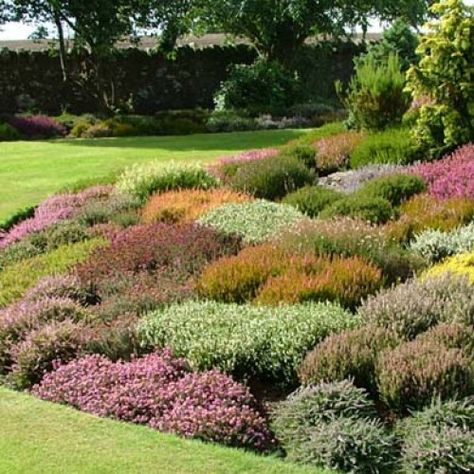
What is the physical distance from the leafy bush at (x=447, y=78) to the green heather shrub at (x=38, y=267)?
498 cm

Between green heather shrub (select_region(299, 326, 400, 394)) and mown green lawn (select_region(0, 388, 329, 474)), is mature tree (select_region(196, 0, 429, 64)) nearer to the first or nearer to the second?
green heather shrub (select_region(299, 326, 400, 394))

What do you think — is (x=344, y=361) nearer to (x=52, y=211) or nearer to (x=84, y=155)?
(x=52, y=211)

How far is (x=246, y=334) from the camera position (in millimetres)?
5949

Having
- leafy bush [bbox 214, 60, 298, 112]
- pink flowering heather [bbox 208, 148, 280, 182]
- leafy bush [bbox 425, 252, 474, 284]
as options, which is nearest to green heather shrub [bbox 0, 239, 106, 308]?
leafy bush [bbox 425, 252, 474, 284]

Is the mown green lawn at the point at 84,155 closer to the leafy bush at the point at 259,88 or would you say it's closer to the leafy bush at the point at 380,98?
the leafy bush at the point at 380,98

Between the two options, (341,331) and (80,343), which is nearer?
(341,331)

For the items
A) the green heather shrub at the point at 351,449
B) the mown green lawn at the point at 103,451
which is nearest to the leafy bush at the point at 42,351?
the mown green lawn at the point at 103,451

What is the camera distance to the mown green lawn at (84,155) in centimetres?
1380

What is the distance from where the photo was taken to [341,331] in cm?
598

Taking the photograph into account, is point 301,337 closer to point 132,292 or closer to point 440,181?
point 132,292

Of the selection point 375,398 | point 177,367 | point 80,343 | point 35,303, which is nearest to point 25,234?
point 35,303

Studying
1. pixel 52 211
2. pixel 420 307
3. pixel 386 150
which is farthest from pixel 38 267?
pixel 386 150

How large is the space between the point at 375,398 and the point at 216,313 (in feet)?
4.86

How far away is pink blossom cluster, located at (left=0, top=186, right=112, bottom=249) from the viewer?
34.3 ft
